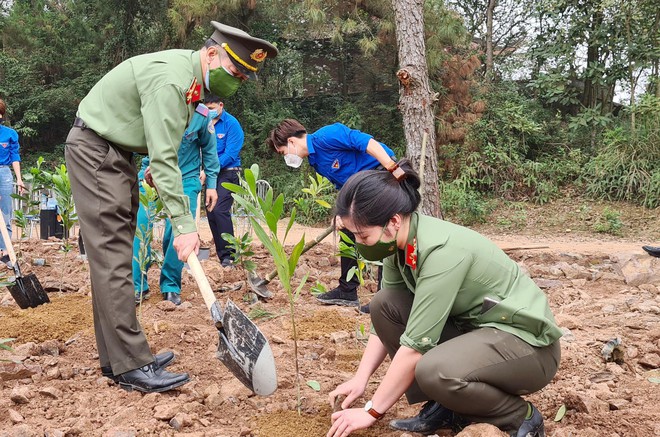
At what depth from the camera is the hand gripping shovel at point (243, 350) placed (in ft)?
7.57

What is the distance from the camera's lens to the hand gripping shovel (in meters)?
A: 2.31

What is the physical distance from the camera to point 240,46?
8.91 feet

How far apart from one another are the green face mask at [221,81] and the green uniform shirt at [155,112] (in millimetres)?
44

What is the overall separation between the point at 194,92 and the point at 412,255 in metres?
1.22

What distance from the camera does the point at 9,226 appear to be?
20.6ft

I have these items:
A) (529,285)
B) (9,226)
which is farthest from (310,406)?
(9,226)

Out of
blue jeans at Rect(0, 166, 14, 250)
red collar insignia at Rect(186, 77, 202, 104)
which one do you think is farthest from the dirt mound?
blue jeans at Rect(0, 166, 14, 250)

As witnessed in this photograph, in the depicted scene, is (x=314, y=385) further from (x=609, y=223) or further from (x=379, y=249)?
(x=609, y=223)

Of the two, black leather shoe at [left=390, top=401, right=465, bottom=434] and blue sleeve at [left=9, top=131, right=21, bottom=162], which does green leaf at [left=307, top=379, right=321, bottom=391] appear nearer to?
black leather shoe at [left=390, top=401, right=465, bottom=434]

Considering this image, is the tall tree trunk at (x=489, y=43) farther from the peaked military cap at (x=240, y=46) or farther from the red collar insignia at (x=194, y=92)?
the red collar insignia at (x=194, y=92)

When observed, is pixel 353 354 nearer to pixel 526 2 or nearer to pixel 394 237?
pixel 394 237

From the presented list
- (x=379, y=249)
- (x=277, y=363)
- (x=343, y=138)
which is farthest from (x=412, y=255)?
(x=343, y=138)

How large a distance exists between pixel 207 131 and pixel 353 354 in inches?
80.2

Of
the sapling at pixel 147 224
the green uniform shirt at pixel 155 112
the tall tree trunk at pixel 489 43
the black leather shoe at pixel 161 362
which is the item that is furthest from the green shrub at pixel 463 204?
the green uniform shirt at pixel 155 112
